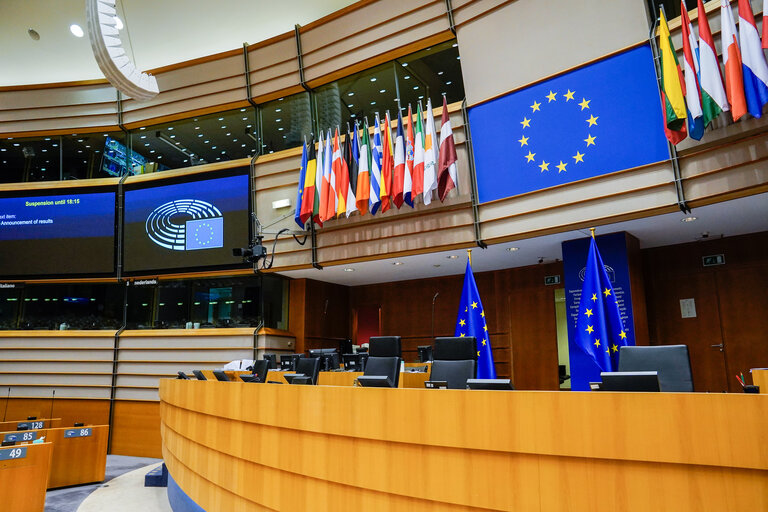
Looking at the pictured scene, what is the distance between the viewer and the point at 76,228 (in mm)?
11016

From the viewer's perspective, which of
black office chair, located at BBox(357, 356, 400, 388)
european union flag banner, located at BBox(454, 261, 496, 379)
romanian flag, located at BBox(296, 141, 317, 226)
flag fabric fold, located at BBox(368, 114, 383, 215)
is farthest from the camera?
romanian flag, located at BBox(296, 141, 317, 226)

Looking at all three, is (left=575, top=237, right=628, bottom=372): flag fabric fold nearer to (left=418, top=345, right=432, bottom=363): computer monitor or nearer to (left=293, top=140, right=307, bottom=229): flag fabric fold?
(left=418, top=345, right=432, bottom=363): computer monitor

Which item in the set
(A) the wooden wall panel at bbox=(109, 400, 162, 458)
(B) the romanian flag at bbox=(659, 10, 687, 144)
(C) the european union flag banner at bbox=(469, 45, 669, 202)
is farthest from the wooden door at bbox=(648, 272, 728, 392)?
(A) the wooden wall panel at bbox=(109, 400, 162, 458)

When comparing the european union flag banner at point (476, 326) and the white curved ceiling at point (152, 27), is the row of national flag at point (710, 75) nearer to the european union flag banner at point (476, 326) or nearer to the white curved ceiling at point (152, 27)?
the european union flag banner at point (476, 326)

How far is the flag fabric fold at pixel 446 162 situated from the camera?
7.60 metres

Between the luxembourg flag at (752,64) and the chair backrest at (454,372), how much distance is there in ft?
12.5

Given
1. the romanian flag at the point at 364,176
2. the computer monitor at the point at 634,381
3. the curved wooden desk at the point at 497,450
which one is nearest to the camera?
the curved wooden desk at the point at 497,450

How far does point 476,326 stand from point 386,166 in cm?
281

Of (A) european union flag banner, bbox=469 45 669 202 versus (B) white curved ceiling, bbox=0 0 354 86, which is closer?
(A) european union flag banner, bbox=469 45 669 202

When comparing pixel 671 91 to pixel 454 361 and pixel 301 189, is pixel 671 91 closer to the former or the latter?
pixel 454 361

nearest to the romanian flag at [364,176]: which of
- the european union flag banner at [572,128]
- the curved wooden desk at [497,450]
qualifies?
the european union flag banner at [572,128]

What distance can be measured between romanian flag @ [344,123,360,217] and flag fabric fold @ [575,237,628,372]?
3.70 m

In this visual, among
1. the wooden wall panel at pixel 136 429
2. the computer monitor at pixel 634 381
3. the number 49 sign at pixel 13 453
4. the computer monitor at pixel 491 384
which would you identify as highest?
the computer monitor at pixel 634 381

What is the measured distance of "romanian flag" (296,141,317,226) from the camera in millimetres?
8891
